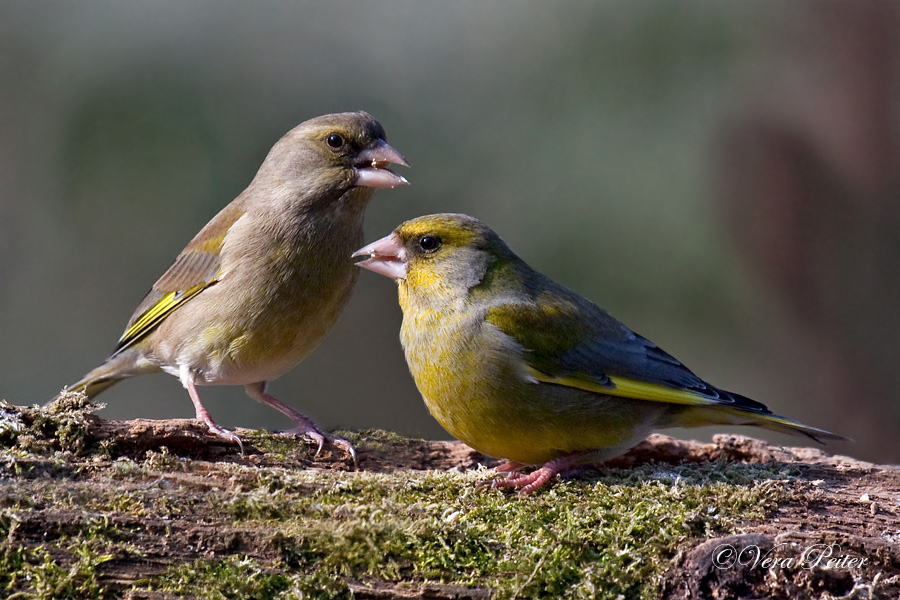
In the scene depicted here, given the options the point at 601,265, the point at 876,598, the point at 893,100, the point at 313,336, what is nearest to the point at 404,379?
the point at 601,265

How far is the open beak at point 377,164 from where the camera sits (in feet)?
15.5

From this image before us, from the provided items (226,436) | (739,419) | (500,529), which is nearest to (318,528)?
(500,529)

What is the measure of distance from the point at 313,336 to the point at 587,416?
5.21 ft

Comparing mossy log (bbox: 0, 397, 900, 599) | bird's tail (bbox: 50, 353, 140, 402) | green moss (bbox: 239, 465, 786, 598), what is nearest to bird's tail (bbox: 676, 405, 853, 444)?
mossy log (bbox: 0, 397, 900, 599)

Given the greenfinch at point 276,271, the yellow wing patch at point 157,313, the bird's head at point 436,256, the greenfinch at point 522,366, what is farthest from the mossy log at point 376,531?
the yellow wing patch at point 157,313

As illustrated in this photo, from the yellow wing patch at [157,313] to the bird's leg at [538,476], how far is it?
2.09 metres

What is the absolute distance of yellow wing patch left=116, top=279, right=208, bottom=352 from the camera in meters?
4.96

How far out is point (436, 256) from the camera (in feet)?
14.4

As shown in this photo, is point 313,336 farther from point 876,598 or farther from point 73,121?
point 73,121

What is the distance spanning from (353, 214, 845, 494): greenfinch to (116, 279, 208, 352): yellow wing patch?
1.25 meters

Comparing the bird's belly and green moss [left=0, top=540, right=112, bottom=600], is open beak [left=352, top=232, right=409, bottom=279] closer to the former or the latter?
the bird's belly

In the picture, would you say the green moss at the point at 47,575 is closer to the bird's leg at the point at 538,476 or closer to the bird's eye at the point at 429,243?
the bird's leg at the point at 538,476

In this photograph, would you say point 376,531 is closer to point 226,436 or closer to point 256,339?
point 226,436

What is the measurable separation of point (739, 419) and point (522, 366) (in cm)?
119
